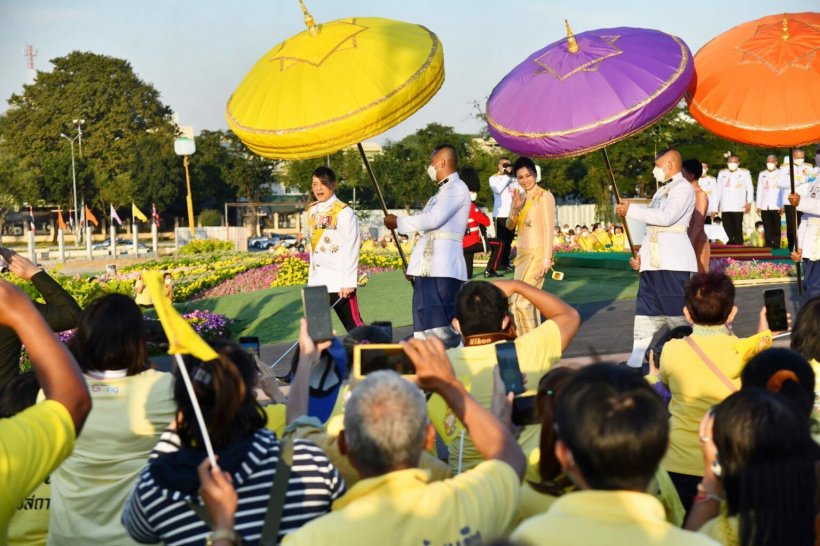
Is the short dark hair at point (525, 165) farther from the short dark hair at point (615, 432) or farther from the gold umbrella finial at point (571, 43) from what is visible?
the short dark hair at point (615, 432)

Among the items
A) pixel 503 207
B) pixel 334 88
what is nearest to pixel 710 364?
pixel 334 88

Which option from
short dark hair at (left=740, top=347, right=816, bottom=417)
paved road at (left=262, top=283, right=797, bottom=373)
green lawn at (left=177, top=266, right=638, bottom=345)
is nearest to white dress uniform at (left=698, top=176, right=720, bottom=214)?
green lawn at (left=177, top=266, right=638, bottom=345)

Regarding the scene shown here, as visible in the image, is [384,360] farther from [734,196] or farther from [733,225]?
[733,225]

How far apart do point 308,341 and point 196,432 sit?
976mm

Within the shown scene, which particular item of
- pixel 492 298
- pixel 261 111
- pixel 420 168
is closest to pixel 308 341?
pixel 492 298

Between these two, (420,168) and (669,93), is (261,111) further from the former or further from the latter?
(420,168)

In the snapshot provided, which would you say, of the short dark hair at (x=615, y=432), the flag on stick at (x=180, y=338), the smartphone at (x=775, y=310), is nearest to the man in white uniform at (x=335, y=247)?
the smartphone at (x=775, y=310)

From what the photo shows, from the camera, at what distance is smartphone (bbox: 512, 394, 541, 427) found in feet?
11.5

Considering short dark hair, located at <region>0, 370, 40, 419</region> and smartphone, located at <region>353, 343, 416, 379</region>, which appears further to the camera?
short dark hair, located at <region>0, 370, 40, 419</region>

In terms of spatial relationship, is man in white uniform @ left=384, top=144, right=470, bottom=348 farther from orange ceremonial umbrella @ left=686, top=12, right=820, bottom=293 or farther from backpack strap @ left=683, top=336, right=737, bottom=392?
backpack strap @ left=683, top=336, right=737, bottom=392

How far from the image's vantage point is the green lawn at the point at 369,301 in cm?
1387

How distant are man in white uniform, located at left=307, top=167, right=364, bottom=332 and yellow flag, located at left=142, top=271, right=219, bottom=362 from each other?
247 inches

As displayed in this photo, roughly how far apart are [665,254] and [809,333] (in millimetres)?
3968

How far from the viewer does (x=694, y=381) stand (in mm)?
4820
